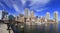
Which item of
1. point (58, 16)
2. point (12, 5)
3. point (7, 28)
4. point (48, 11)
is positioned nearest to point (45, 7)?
point (48, 11)

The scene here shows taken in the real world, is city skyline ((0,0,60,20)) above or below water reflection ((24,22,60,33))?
above

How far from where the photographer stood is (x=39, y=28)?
352cm

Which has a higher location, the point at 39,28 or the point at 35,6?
the point at 35,6

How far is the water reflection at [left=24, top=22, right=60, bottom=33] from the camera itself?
11.5 ft

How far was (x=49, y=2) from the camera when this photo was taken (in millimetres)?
3562

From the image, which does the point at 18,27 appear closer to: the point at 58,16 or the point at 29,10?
the point at 29,10

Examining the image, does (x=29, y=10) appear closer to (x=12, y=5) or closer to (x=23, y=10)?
(x=23, y=10)

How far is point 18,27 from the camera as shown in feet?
11.7

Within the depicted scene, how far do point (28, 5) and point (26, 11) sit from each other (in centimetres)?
15

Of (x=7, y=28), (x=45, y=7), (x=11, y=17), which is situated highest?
(x=45, y=7)

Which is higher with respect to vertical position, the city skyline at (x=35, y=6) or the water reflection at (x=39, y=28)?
the city skyline at (x=35, y=6)

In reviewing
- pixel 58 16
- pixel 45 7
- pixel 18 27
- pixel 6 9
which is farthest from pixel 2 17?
pixel 58 16

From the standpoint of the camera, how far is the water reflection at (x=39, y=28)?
3.52 meters

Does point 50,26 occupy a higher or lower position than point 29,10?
lower
